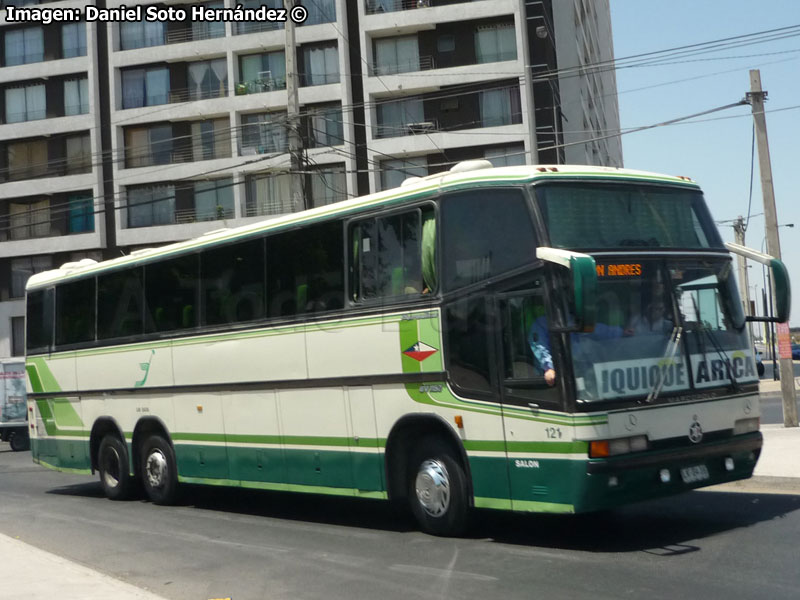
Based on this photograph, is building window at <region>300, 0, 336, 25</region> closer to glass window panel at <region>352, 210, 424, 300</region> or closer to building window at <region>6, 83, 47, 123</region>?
building window at <region>6, 83, 47, 123</region>

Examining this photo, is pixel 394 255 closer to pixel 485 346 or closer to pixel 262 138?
pixel 485 346

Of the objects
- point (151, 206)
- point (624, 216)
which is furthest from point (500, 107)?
point (624, 216)

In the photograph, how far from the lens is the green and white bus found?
9383 mm

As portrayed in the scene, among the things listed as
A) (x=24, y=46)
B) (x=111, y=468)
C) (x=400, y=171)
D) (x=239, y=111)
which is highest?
(x=24, y=46)

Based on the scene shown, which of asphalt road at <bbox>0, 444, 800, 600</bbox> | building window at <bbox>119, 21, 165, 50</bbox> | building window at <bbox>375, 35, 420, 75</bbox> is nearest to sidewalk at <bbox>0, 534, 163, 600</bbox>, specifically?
asphalt road at <bbox>0, 444, 800, 600</bbox>

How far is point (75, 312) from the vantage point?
1711cm

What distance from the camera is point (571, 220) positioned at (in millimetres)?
9781

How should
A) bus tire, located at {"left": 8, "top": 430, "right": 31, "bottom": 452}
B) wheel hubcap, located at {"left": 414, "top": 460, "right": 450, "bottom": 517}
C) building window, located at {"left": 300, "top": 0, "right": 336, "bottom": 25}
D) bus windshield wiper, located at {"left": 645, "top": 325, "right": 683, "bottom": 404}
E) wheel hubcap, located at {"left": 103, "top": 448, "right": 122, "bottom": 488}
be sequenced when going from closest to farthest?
bus windshield wiper, located at {"left": 645, "top": 325, "right": 683, "bottom": 404}
wheel hubcap, located at {"left": 414, "top": 460, "right": 450, "bottom": 517}
wheel hubcap, located at {"left": 103, "top": 448, "right": 122, "bottom": 488}
bus tire, located at {"left": 8, "top": 430, "right": 31, "bottom": 452}
building window, located at {"left": 300, "top": 0, "right": 336, "bottom": 25}

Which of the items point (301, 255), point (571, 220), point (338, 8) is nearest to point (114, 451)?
point (301, 255)

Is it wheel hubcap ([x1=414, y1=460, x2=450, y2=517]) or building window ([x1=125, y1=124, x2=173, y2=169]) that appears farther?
building window ([x1=125, y1=124, x2=173, y2=169])

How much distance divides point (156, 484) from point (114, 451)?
1276 mm

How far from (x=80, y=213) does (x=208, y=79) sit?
33.4 ft

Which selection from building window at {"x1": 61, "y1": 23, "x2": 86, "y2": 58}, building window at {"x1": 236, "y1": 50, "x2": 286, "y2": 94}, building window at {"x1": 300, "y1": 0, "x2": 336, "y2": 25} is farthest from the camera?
building window at {"x1": 61, "y1": 23, "x2": 86, "y2": 58}

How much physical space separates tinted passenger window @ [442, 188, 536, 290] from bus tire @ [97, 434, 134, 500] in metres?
8.01
